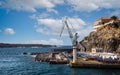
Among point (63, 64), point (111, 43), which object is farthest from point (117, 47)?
point (63, 64)

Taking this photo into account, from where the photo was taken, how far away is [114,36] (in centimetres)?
18562

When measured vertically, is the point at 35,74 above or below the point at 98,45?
below

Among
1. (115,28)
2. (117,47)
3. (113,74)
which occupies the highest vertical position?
(115,28)

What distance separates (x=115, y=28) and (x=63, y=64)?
89541mm

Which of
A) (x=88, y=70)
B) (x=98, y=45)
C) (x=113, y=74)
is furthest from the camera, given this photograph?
(x=98, y=45)

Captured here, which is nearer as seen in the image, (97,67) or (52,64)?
(97,67)

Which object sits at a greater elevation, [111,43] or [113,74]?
[111,43]

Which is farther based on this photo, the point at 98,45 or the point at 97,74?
the point at 98,45

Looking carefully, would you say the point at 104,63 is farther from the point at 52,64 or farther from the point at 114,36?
the point at 114,36

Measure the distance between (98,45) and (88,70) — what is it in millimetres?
102750

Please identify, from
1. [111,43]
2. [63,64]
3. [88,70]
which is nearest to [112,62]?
[88,70]

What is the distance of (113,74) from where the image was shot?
87750mm

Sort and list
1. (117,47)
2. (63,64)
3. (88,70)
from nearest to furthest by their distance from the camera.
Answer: (88,70) → (63,64) → (117,47)

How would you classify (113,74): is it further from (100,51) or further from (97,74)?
(100,51)
